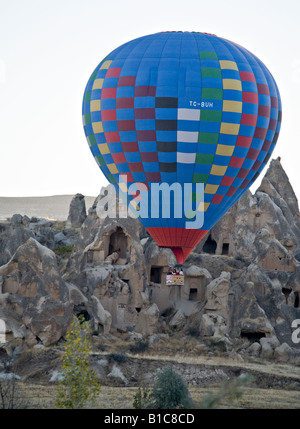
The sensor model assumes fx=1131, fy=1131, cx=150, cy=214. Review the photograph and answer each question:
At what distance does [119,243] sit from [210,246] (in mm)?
9481

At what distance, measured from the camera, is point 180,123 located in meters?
31.2

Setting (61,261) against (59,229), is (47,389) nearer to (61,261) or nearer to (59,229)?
(61,261)

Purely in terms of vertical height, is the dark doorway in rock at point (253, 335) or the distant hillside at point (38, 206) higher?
the distant hillside at point (38, 206)

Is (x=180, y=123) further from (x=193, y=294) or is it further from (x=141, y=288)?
(x=193, y=294)

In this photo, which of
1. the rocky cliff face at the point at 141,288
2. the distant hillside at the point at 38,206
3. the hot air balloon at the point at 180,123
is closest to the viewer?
the hot air balloon at the point at 180,123

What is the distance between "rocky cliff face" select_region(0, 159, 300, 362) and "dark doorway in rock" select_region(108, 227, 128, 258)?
0.13ft

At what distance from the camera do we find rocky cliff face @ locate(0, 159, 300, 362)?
117 ft

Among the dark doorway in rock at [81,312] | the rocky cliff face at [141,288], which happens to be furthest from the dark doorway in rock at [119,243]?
the dark doorway in rock at [81,312]

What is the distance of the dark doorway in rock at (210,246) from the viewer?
52.2 m

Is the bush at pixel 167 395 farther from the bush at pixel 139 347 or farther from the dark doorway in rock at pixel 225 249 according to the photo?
the dark doorway in rock at pixel 225 249

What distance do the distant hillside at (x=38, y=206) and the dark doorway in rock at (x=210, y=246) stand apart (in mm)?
72488

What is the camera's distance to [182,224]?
32.3m

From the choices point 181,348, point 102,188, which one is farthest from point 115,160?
point 102,188

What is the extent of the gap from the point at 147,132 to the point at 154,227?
116 inches
